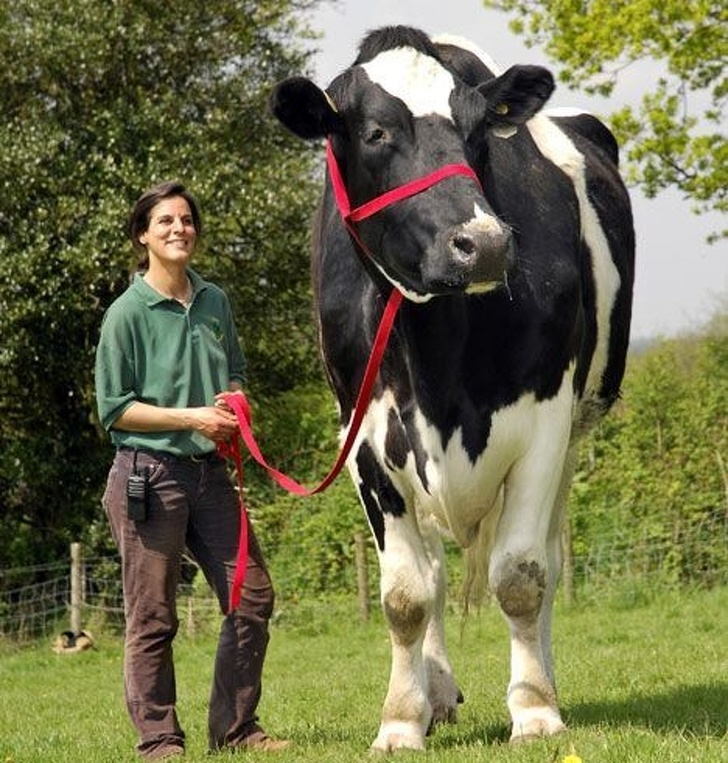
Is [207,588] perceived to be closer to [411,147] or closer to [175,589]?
[175,589]

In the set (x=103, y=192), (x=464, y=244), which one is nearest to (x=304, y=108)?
(x=464, y=244)

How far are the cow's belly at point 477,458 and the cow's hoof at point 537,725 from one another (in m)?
0.80

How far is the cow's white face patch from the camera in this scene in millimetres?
5434

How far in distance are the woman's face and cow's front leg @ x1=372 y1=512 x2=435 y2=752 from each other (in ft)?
4.60

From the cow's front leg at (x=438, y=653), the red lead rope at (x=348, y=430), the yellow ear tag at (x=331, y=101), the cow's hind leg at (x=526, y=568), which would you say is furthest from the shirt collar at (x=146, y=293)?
the cow's hind leg at (x=526, y=568)

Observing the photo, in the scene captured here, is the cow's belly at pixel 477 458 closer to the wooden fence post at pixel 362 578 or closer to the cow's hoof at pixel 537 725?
the cow's hoof at pixel 537 725

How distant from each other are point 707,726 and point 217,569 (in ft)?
6.80

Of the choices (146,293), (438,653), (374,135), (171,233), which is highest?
(374,135)

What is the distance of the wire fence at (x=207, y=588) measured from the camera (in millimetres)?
17406

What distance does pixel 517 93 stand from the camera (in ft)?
19.1

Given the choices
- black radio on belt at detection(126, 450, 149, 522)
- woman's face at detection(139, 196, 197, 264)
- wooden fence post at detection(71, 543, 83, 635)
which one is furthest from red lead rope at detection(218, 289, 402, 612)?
wooden fence post at detection(71, 543, 83, 635)

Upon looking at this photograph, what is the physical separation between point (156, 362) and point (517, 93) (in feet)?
6.01

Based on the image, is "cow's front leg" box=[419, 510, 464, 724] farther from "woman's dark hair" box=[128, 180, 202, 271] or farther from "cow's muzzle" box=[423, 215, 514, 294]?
"cow's muzzle" box=[423, 215, 514, 294]

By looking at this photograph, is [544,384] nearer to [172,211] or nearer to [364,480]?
[364,480]
